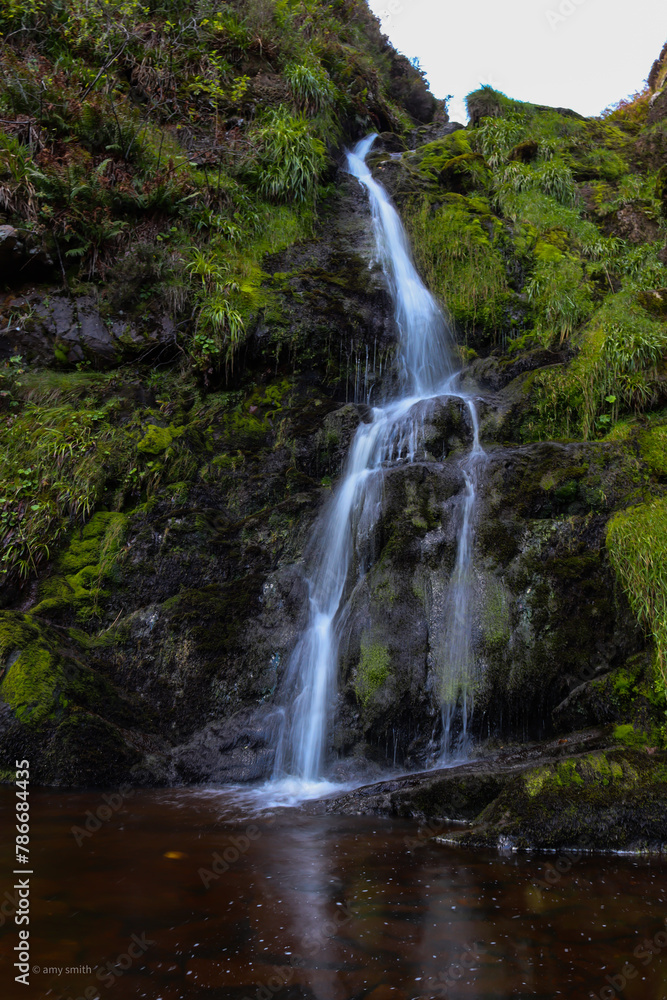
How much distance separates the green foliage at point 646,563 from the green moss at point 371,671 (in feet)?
6.31

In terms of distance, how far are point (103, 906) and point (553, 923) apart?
1886 mm

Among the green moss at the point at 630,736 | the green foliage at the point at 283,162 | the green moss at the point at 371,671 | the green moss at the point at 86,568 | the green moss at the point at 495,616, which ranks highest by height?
the green foliage at the point at 283,162

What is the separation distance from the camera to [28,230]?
752 centimetres

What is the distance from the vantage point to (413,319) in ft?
28.0

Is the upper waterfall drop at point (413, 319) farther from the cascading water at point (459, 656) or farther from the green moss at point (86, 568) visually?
the green moss at point (86, 568)

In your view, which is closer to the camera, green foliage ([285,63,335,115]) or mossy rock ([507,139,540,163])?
green foliage ([285,63,335,115])

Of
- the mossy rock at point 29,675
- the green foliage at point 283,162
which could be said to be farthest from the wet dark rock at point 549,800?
the green foliage at point 283,162

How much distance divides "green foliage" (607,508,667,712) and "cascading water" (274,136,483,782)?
1.21 meters

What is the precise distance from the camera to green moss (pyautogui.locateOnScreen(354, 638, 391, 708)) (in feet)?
15.2

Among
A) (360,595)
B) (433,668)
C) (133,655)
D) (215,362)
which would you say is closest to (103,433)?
(215,362)

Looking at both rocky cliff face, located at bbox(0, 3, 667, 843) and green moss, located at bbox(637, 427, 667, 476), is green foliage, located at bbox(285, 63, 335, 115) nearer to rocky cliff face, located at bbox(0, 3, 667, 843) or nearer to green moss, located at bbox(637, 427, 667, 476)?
rocky cliff face, located at bbox(0, 3, 667, 843)

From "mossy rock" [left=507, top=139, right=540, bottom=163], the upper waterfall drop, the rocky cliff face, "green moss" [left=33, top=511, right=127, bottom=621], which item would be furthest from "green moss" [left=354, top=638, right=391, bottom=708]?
"mossy rock" [left=507, top=139, right=540, bottom=163]

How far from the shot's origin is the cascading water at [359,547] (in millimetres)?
4648

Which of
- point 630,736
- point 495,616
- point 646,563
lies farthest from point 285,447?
point 630,736
